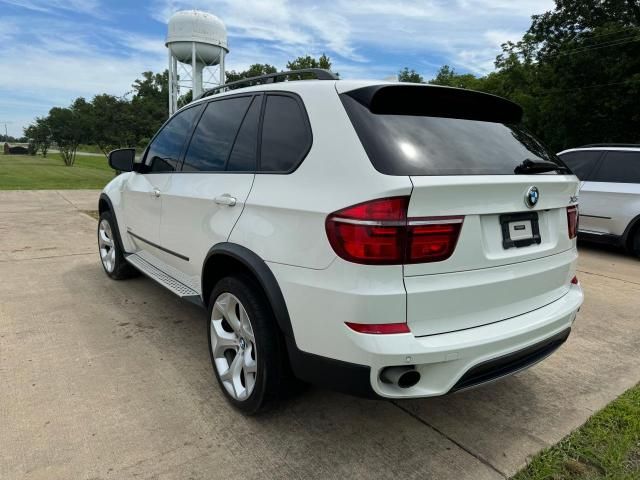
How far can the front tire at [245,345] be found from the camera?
91.7 inches

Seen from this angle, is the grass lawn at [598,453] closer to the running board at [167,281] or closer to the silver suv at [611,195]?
the running board at [167,281]

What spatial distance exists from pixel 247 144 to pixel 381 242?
1225 mm

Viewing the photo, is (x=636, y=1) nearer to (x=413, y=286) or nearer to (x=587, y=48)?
(x=587, y=48)

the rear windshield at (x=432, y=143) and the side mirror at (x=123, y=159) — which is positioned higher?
the rear windshield at (x=432, y=143)

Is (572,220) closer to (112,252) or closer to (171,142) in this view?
(171,142)

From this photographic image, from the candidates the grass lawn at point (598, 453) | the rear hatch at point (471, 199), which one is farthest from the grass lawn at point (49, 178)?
the grass lawn at point (598, 453)

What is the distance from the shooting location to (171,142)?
3789 millimetres

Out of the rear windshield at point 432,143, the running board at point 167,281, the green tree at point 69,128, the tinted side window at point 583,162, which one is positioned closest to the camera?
the rear windshield at point 432,143

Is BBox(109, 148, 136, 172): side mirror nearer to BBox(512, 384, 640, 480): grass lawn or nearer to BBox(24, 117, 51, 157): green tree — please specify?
BBox(512, 384, 640, 480): grass lawn

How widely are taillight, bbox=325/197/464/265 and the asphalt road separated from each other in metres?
1.05

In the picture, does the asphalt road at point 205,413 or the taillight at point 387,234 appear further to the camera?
the asphalt road at point 205,413

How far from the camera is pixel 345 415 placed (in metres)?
2.64

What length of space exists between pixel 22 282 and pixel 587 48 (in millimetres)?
25201

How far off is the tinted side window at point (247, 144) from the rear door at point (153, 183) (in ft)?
2.80
